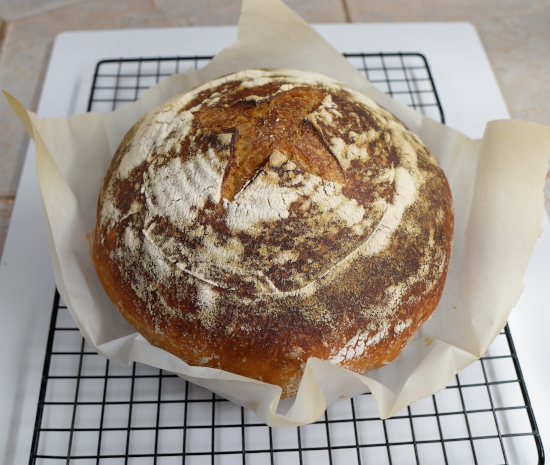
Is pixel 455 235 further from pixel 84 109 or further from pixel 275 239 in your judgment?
pixel 84 109

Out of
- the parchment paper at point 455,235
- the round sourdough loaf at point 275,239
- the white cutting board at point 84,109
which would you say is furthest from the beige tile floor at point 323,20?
the round sourdough loaf at point 275,239

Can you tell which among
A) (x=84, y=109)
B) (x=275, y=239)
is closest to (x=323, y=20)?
(x=84, y=109)

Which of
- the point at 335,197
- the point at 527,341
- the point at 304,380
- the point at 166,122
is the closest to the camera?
the point at 304,380

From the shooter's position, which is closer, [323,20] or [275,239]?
[275,239]

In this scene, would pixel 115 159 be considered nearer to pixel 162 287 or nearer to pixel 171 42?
pixel 162 287

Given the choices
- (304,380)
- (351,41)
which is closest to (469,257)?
(304,380)

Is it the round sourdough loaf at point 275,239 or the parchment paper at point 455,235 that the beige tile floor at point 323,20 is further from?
the round sourdough loaf at point 275,239
